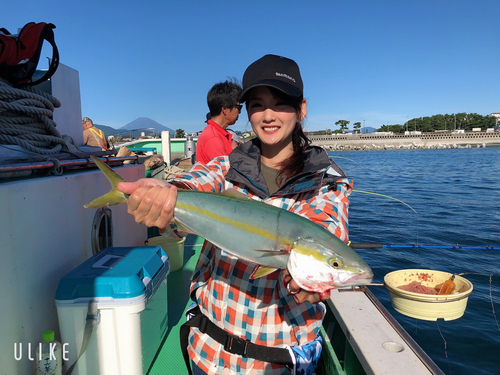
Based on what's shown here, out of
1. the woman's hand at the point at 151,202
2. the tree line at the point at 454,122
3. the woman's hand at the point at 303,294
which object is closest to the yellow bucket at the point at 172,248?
the woman's hand at the point at 151,202

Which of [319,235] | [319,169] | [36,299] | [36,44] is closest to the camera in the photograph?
[319,235]

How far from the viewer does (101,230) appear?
129 inches

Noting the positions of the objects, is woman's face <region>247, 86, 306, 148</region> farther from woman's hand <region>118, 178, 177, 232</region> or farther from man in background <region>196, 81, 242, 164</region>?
man in background <region>196, 81, 242, 164</region>

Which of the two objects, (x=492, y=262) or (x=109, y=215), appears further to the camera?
(x=492, y=262)

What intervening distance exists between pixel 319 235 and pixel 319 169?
41cm

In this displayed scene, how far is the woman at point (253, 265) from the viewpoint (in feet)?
5.90

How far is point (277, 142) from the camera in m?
2.06

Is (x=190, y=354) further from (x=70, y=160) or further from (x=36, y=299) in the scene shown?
(x=70, y=160)

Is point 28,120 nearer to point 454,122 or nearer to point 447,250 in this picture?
point 447,250


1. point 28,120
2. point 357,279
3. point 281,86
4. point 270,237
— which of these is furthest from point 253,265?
point 28,120

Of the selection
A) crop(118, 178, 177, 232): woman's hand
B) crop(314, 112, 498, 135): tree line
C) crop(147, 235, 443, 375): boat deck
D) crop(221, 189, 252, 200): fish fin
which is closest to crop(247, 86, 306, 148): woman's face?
crop(221, 189, 252, 200): fish fin

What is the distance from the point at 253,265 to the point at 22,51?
264 cm

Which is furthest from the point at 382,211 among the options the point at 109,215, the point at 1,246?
the point at 1,246

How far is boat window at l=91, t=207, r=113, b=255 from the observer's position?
311cm
